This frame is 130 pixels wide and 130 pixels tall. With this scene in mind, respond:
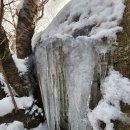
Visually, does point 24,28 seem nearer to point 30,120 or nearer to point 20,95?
point 20,95

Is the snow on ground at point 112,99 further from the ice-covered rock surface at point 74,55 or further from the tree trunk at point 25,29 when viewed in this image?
the tree trunk at point 25,29

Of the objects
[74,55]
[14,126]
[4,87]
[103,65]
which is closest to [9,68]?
[4,87]

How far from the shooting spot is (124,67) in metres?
3.25

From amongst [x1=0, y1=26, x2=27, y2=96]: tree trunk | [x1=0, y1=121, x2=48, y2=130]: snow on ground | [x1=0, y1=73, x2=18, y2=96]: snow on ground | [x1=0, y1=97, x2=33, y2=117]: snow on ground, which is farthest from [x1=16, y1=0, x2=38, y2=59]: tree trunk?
[x1=0, y1=121, x2=48, y2=130]: snow on ground

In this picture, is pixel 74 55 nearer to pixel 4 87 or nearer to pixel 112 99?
pixel 112 99

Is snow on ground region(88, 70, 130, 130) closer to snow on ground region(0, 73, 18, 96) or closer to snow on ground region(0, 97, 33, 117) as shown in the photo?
snow on ground region(0, 97, 33, 117)

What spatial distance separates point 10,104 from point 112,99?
6.11ft

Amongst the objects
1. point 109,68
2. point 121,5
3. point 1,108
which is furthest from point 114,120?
point 1,108

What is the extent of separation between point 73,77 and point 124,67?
656 mm

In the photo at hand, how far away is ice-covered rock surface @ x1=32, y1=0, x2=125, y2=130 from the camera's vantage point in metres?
3.44

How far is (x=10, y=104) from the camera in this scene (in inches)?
180

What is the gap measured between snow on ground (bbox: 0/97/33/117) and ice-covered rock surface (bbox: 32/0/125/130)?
1.02 feet

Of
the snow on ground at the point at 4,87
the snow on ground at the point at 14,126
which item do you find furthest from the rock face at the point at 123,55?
the snow on ground at the point at 4,87

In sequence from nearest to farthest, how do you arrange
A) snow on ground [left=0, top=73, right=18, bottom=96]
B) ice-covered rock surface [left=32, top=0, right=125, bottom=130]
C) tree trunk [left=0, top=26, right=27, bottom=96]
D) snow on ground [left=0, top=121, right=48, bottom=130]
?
ice-covered rock surface [left=32, top=0, right=125, bottom=130] → snow on ground [left=0, top=121, right=48, bottom=130] → tree trunk [left=0, top=26, right=27, bottom=96] → snow on ground [left=0, top=73, right=18, bottom=96]
